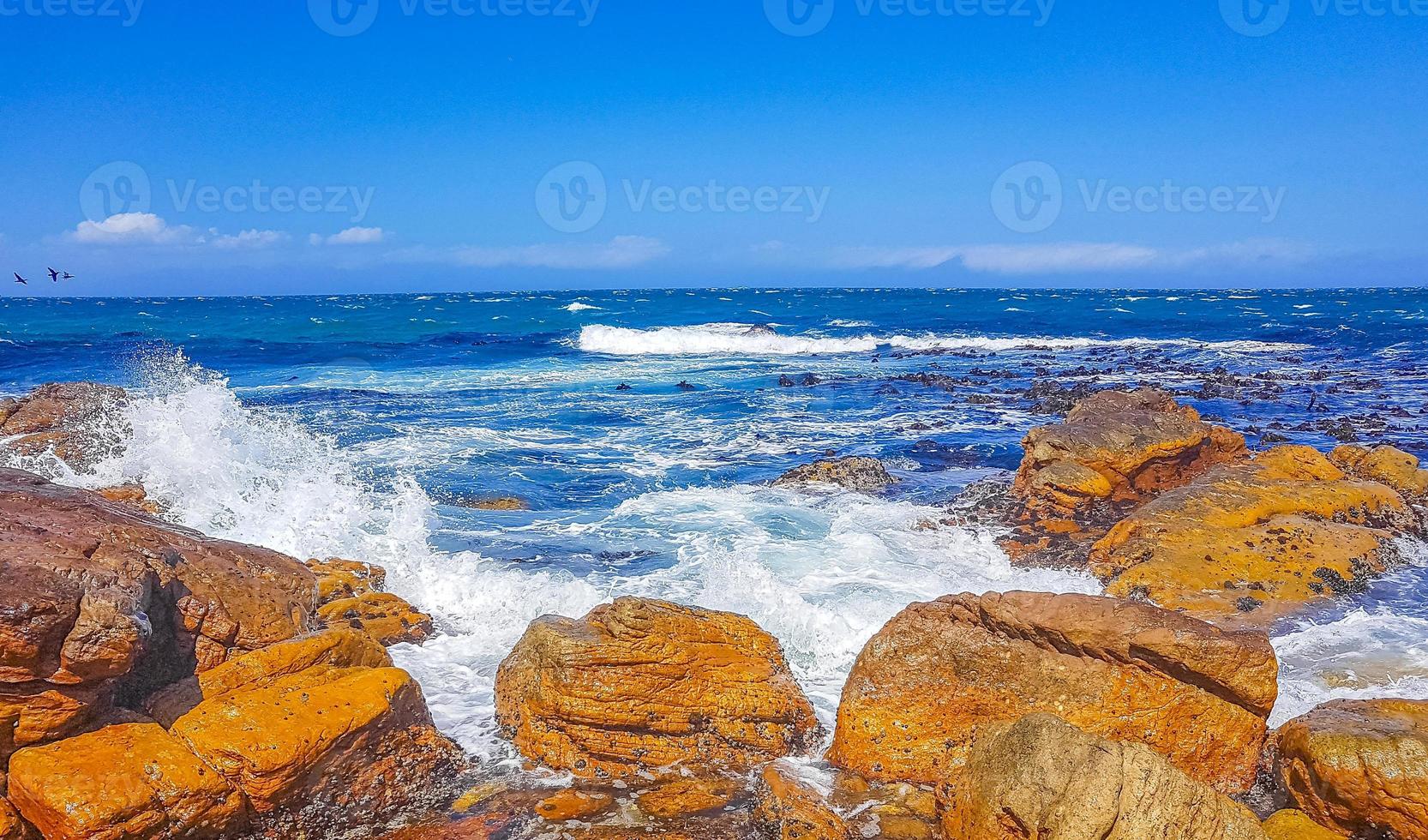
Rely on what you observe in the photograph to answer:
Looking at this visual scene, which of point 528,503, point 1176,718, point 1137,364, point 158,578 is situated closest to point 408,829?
point 158,578

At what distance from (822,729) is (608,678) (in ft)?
5.05

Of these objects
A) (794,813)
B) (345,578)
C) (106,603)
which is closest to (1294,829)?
(794,813)

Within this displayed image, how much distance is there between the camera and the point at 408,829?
494 cm

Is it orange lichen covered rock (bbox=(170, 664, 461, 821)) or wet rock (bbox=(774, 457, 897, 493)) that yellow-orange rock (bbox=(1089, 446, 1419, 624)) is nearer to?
wet rock (bbox=(774, 457, 897, 493))

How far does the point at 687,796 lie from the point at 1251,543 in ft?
21.4

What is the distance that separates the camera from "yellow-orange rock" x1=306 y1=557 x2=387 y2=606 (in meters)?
8.11

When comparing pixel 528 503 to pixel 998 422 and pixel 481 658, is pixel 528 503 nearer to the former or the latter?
pixel 481 658

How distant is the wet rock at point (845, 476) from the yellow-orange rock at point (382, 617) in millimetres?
7016

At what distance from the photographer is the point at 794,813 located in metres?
4.86

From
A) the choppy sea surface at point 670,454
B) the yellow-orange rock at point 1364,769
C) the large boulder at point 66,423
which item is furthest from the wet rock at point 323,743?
the large boulder at point 66,423

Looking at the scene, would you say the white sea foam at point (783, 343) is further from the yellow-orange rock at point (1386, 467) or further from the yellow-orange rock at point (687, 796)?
the yellow-orange rock at point (687, 796)

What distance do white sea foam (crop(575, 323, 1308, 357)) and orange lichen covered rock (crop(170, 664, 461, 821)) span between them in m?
35.2

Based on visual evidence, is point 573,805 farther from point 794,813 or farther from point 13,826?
point 13,826

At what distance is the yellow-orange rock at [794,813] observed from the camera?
4770mm
